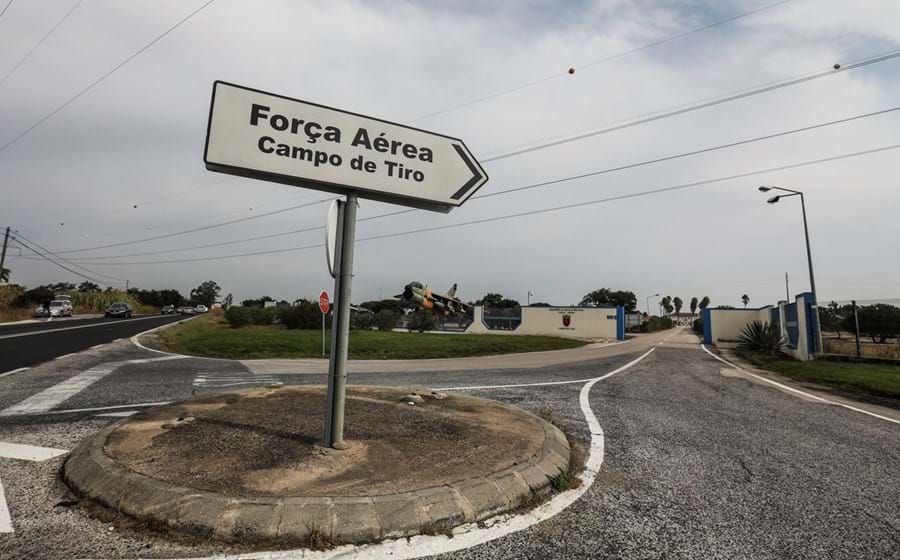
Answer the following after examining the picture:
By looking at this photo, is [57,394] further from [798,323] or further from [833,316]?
[833,316]

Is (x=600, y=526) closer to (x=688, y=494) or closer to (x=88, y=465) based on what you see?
(x=688, y=494)

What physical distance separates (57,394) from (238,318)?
29.9 meters

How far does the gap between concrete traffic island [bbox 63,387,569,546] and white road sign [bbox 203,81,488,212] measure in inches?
96.9

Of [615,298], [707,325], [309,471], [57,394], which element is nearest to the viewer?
[309,471]

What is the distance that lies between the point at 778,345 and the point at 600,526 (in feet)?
73.0

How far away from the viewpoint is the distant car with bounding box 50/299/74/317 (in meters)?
37.2

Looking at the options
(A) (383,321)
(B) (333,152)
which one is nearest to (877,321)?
(B) (333,152)

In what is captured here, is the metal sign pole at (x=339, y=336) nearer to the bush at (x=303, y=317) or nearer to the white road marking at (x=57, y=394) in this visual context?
the white road marking at (x=57, y=394)

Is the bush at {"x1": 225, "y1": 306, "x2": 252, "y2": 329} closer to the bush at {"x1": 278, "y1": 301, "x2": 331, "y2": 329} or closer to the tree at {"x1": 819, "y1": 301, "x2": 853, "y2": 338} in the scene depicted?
the bush at {"x1": 278, "y1": 301, "x2": 331, "y2": 329}

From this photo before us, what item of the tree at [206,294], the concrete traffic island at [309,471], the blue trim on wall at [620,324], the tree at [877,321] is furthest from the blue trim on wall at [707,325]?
the tree at [206,294]

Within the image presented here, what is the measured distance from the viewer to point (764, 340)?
2028 cm

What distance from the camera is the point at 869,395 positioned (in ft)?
29.5

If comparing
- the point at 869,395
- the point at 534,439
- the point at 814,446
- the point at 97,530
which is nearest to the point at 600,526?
the point at 534,439

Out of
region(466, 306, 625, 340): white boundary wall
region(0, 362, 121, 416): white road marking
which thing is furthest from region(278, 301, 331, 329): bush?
region(0, 362, 121, 416): white road marking
